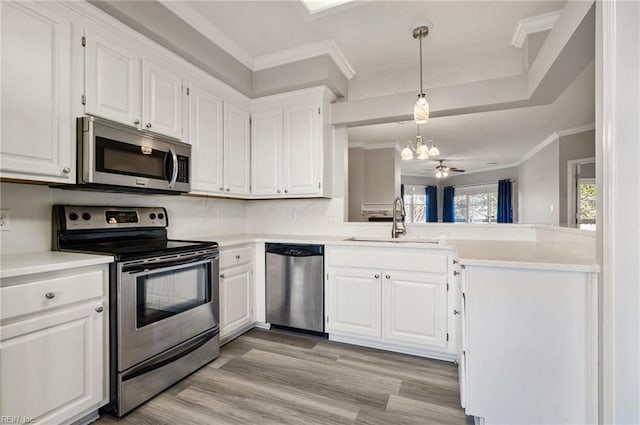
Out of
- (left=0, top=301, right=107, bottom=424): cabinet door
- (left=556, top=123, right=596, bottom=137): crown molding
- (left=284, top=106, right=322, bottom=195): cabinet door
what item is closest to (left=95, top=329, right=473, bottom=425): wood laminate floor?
(left=0, top=301, right=107, bottom=424): cabinet door

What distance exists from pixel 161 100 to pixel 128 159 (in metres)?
0.55

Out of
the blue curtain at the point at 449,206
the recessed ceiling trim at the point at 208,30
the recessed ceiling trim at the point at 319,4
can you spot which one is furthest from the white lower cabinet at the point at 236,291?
the blue curtain at the point at 449,206

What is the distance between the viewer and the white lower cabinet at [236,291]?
2.45 metres

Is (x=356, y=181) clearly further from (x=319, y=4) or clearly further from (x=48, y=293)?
(x=48, y=293)

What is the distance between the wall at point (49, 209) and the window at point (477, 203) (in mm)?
8665

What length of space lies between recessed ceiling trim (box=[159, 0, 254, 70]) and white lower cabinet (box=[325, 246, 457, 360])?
1.97 meters

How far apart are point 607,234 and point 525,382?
76cm

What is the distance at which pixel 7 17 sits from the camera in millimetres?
1429

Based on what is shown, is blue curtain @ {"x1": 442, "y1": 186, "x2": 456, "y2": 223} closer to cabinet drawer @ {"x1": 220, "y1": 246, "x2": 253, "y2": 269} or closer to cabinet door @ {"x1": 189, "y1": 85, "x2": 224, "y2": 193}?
cabinet drawer @ {"x1": 220, "y1": 246, "x2": 253, "y2": 269}

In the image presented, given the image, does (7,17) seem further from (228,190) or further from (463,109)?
(463,109)

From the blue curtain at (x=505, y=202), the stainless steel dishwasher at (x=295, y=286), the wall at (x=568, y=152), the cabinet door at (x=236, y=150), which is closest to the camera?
the stainless steel dishwasher at (x=295, y=286)

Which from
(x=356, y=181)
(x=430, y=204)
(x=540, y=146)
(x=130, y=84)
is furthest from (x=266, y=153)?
(x=430, y=204)

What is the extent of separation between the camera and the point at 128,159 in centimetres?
193

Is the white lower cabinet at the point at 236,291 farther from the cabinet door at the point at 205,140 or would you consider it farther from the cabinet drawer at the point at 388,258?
the cabinet drawer at the point at 388,258
